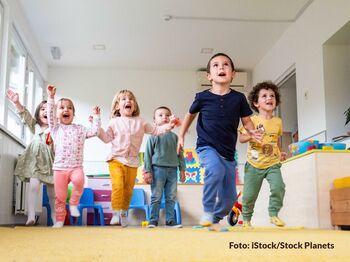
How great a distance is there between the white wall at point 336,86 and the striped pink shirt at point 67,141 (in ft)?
8.66

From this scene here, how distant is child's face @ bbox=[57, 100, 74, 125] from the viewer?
3.90 metres

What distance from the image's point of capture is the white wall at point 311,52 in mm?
5059

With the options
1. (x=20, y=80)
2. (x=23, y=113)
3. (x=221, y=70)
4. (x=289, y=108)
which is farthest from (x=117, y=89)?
(x=221, y=70)

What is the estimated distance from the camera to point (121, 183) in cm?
365

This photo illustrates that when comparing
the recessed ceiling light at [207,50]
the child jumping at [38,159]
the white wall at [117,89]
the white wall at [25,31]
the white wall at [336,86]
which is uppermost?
the recessed ceiling light at [207,50]

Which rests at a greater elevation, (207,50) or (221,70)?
(207,50)

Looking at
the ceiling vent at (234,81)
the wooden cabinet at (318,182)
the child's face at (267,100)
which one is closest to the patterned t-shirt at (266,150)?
the child's face at (267,100)

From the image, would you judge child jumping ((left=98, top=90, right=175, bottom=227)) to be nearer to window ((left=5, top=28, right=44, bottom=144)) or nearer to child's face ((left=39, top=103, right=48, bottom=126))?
child's face ((left=39, top=103, right=48, bottom=126))

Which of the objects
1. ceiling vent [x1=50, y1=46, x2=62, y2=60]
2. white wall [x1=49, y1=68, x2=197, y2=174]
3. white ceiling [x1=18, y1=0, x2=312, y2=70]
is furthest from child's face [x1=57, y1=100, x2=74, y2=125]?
white wall [x1=49, y1=68, x2=197, y2=174]

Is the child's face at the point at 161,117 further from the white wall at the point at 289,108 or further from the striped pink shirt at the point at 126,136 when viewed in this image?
the white wall at the point at 289,108

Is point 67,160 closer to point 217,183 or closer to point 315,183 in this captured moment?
point 217,183

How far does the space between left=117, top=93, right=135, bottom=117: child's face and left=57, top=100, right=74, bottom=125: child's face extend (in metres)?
0.42

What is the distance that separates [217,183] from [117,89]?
19.3 feet

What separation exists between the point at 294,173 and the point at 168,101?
401 centimetres
